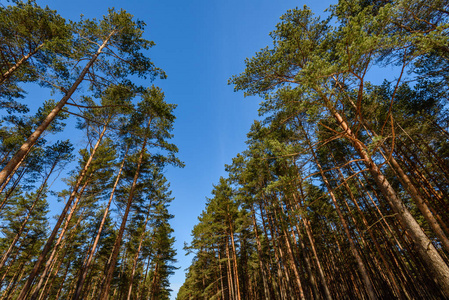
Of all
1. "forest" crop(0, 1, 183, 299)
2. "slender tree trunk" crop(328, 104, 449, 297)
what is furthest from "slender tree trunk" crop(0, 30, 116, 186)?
"slender tree trunk" crop(328, 104, 449, 297)

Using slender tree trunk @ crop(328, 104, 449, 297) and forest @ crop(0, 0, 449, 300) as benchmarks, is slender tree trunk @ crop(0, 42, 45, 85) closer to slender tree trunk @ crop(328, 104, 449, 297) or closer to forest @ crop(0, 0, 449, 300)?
forest @ crop(0, 0, 449, 300)

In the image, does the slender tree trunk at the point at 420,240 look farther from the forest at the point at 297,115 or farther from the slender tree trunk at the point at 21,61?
the slender tree trunk at the point at 21,61

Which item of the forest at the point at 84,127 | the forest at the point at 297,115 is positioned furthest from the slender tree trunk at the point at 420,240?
the forest at the point at 84,127

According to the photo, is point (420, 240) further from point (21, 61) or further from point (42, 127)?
point (21, 61)

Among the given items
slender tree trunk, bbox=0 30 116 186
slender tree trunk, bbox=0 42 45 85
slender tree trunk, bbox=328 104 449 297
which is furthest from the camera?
slender tree trunk, bbox=0 42 45 85

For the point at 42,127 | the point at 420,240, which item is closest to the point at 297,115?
the point at 420,240

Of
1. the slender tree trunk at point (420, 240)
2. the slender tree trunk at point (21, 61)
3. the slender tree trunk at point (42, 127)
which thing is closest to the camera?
the slender tree trunk at point (420, 240)

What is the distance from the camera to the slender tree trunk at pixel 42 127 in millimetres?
5922

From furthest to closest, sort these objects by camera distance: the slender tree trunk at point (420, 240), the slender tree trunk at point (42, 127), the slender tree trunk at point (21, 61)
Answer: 1. the slender tree trunk at point (21, 61)
2. the slender tree trunk at point (42, 127)
3. the slender tree trunk at point (420, 240)

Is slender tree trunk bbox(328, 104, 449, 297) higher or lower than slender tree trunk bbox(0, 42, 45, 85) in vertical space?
lower

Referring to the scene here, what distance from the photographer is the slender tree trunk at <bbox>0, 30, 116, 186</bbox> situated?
592 cm

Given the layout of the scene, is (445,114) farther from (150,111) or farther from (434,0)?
(150,111)

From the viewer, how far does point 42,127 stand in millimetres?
7043

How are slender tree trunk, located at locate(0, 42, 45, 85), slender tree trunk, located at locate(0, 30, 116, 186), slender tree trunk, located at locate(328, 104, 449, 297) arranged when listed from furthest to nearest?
slender tree trunk, located at locate(0, 42, 45, 85) < slender tree trunk, located at locate(0, 30, 116, 186) < slender tree trunk, located at locate(328, 104, 449, 297)
